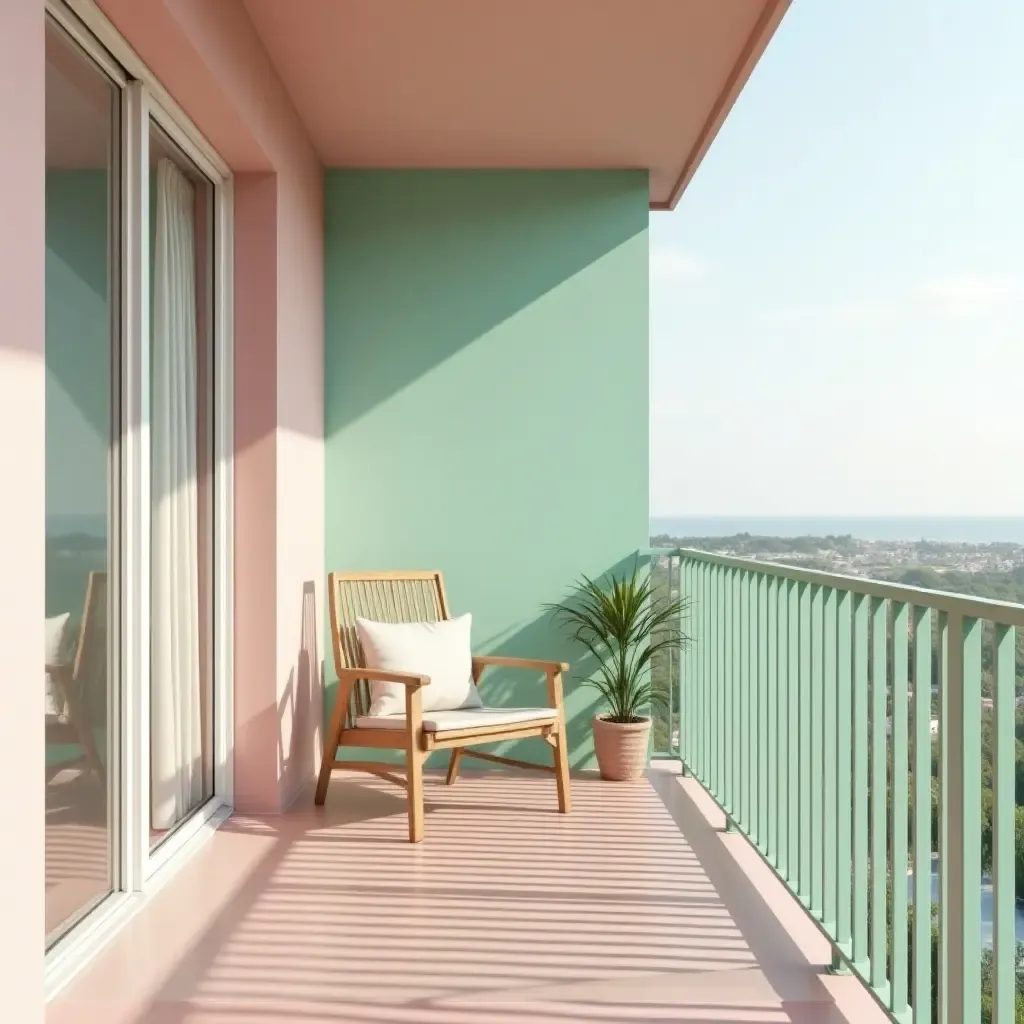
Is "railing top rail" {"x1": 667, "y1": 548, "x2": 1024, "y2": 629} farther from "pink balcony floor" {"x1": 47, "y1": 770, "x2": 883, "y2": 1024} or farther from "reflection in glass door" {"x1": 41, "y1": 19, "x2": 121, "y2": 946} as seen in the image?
"reflection in glass door" {"x1": 41, "y1": 19, "x2": 121, "y2": 946}

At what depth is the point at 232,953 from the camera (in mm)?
2715

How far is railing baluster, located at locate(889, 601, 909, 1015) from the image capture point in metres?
2.14

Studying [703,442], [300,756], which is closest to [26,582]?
[300,756]

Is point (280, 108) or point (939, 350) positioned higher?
point (939, 350)

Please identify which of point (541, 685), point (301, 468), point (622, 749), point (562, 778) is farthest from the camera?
point (541, 685)

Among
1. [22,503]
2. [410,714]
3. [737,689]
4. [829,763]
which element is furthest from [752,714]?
[22,503]

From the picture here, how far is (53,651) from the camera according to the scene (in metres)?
2.45

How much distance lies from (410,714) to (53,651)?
159cm

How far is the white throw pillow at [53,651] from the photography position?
2.41 metres

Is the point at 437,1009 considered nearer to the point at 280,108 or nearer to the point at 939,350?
the point at 280,108

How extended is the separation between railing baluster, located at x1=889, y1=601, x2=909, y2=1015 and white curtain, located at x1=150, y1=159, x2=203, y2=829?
6.67 feet

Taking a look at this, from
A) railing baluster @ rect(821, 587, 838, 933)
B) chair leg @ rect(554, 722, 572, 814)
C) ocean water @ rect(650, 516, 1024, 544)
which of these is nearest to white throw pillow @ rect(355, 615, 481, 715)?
chair leg @ rect(554, 722, 572, 814)

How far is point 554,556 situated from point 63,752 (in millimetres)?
2755

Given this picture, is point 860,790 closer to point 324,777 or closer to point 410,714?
point 410,714
